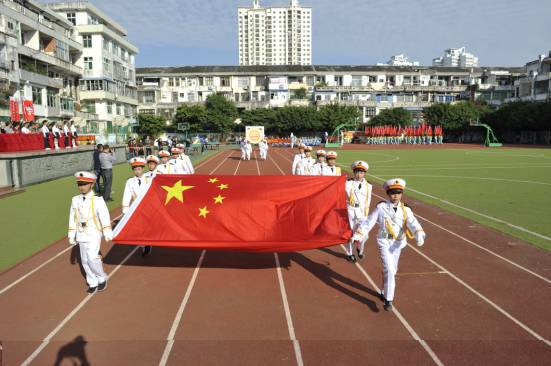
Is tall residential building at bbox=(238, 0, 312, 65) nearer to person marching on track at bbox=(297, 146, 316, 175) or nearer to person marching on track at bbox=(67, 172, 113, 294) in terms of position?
person marching on track at bbox=(297, 146, 316, 175)

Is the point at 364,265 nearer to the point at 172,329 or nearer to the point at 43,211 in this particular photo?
the point at 172,329

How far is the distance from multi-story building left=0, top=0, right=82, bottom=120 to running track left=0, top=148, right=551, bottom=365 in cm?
2905

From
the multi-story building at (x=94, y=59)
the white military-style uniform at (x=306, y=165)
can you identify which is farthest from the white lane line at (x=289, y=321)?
the multi-story building at (x=94, y=59)

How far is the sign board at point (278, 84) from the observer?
78.2 meters

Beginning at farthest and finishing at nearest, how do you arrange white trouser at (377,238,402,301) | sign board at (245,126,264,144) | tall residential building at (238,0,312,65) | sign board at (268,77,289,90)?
tall residential building at (238,0,312,65) → sign board at (268,77,289,90) → sign board at (245,126,264,144) → white trouser at (377,238,402,301)

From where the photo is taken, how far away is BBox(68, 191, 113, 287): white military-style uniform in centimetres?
606

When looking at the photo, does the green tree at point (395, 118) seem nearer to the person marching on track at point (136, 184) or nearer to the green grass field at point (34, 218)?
the green grass field at point (34, 218)

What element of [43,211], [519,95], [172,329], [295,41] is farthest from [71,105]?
[295,41]

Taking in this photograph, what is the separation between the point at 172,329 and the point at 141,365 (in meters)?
0.77

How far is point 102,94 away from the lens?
5006 cm

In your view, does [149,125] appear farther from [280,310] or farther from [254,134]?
[280,310]

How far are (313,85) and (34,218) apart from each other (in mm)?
73740

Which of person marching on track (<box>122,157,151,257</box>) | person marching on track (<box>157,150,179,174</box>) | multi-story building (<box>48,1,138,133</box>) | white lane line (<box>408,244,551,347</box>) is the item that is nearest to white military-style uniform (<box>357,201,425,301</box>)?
white lane line (<box>408,244,551,347</box>)

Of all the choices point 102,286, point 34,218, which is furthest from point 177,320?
point 34,218
